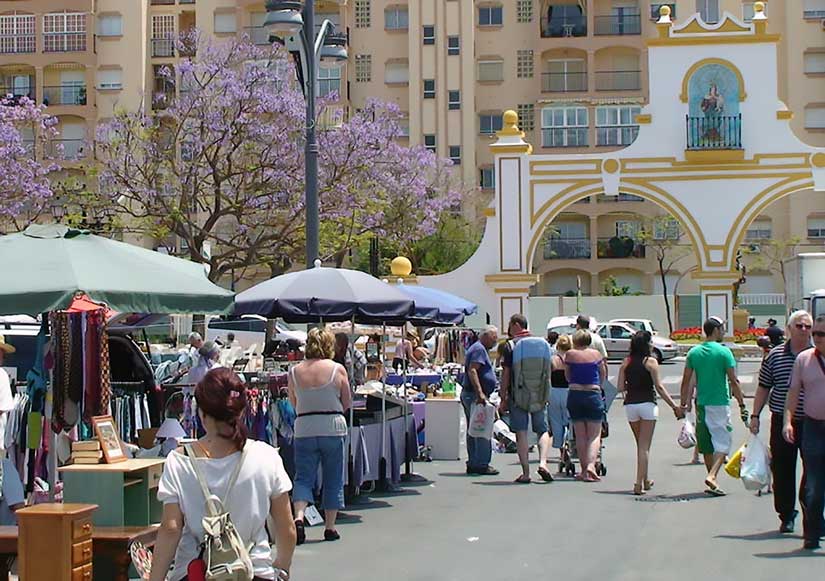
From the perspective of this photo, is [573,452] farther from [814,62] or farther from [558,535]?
[814,62]

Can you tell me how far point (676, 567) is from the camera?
32.6 feet

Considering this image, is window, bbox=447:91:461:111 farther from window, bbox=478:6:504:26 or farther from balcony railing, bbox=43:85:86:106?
balcony railing, bbox=43:85:86:106

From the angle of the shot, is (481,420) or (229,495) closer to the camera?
(229,495)

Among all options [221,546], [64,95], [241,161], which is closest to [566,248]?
[64,95]

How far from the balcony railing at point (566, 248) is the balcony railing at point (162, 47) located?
20053 millimetres

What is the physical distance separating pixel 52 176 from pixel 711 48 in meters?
29.0

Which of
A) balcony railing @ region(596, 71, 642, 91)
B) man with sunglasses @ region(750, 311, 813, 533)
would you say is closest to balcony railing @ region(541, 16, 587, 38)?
balcony railing @ region(596, 71, 642, 91)

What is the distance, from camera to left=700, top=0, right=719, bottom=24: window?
6200 centimetres

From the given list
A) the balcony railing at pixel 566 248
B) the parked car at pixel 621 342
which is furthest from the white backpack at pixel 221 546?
the balcony railing at pixel 566 248

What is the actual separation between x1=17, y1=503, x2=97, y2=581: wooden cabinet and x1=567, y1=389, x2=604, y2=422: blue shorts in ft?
26.2

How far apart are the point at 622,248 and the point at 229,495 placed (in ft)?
194

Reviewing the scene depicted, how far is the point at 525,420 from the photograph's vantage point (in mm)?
14836

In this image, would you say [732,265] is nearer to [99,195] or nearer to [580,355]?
[99,195]

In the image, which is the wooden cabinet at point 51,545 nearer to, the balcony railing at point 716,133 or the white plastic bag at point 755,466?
the white plastic bag at point 755,466
